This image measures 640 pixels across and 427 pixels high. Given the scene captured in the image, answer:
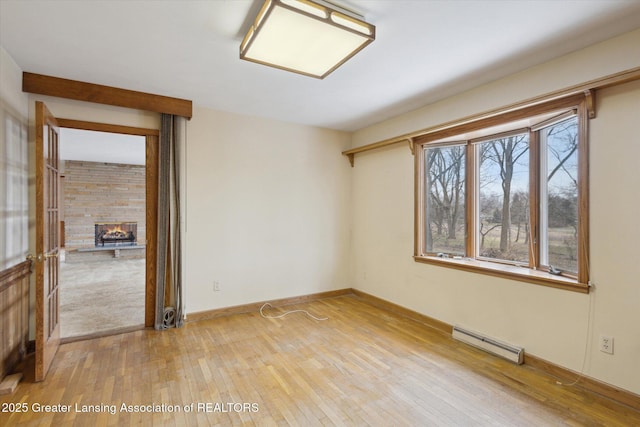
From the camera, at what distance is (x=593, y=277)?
2.23 m

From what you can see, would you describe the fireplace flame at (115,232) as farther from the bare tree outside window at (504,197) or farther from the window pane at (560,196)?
the window pane at (560,196)

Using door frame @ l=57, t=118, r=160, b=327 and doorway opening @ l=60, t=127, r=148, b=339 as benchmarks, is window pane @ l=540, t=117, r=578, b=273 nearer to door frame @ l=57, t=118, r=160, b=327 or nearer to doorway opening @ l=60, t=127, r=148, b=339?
door frame @ l=57, t=118, r=160, b=327

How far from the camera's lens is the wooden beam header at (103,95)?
2.74 m

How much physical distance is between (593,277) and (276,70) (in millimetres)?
2993

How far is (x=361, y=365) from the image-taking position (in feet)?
8.53

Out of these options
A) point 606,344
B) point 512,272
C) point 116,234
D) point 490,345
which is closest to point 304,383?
point 490,345

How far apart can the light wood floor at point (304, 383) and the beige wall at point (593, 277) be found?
0.27 meters

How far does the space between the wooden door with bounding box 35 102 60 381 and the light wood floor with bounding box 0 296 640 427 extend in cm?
22

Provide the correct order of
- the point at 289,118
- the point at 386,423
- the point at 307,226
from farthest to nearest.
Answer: the point at 307,226 < the point at 289,118 < the point at 386,423

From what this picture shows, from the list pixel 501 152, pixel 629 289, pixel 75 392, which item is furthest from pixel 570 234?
pixel 75 392

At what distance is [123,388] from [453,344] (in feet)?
9.50

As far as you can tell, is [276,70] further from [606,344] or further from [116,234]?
[116,234]

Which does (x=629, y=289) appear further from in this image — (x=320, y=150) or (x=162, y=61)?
(x=162, y=61)

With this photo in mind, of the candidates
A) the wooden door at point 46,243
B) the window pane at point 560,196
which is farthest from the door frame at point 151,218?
the window pane at point 560,196
